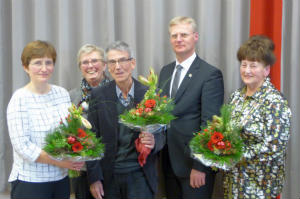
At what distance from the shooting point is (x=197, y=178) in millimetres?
2516

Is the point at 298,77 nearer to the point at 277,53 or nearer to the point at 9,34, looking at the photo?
the point at 277,53

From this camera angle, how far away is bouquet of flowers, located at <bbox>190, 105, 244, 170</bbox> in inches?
81.4

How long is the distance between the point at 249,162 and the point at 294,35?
1275 mm

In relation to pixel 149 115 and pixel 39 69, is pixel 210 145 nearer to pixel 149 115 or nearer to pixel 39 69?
pixel 149 115

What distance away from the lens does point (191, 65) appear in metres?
2.70

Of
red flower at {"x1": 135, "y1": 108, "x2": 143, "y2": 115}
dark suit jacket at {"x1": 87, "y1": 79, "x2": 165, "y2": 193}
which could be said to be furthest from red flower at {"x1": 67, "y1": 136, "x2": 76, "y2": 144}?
red flower at {"x1": 135, "y1": 108, "x2": 143, "y2": 115}

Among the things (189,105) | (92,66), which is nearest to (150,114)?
(189,105)

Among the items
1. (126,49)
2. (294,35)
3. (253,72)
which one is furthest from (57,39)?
(294,35)

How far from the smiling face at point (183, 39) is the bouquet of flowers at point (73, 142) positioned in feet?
3.47

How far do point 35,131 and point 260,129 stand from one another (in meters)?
1.52

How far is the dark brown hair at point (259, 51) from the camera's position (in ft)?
7.59

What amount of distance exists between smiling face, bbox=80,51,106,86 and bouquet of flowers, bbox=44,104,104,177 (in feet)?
2.50

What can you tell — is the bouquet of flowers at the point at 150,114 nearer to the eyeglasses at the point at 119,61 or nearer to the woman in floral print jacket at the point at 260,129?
the eyeglasses at the point at 119,61

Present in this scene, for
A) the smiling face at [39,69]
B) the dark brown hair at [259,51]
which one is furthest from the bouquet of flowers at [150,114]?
the dark brown hair at [259,51]
